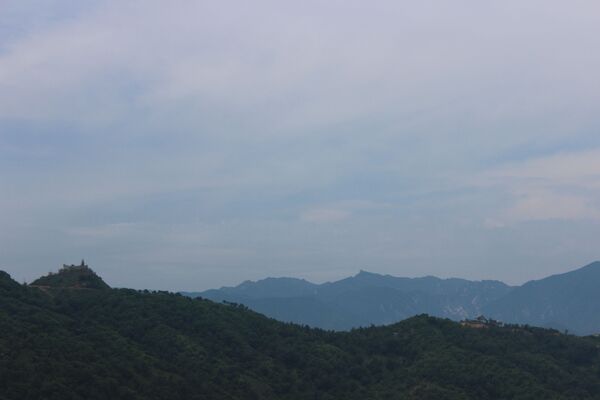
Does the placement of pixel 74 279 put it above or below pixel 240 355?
above

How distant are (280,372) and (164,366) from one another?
17953 millimetres

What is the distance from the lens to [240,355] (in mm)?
84438

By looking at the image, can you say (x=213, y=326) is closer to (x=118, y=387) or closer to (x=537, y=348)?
(x=118, y=387)

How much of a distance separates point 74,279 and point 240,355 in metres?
33.2

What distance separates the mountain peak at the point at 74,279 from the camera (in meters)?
101

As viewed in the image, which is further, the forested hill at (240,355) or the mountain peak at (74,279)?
the mountain peak at (74,279)

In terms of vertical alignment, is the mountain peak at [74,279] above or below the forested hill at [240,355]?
above

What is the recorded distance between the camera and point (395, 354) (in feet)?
314

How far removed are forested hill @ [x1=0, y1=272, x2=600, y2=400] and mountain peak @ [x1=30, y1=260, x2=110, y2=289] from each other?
4314 mm

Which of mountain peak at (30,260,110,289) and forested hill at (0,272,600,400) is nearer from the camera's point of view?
forested hill at (0,272,600,400)

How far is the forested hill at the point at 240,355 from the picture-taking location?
203ft

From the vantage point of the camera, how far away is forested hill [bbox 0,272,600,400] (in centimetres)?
6184

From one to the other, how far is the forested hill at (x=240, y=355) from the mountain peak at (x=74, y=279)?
14.2 feet

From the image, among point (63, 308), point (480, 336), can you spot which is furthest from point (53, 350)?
point (480, 336)
